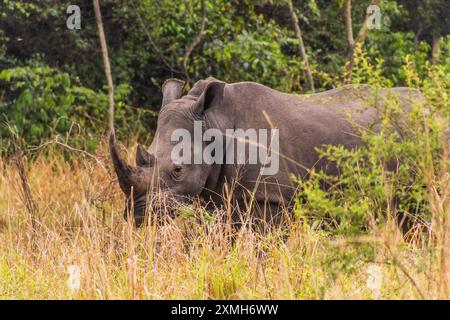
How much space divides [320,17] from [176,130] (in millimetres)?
6382

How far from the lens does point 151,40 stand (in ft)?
40.3

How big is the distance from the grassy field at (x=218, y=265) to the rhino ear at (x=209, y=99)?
3.10 feet

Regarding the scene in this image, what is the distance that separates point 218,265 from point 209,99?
7.35ft

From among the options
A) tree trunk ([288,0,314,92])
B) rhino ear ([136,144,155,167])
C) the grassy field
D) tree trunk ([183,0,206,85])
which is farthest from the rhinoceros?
tree trunk ([183,0,206,85])

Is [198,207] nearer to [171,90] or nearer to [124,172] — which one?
[124,172]

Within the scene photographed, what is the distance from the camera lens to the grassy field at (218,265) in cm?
506

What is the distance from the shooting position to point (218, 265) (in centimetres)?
580

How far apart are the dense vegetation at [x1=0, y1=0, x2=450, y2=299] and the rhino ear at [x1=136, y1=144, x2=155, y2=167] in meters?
0.29

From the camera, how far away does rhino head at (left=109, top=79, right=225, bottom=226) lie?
7289 mm

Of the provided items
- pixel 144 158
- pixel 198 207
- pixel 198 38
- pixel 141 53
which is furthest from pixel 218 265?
pixel 141 53

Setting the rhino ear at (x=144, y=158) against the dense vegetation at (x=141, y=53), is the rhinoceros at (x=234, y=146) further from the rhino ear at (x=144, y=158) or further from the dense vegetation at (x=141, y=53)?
the dense vegetation at (x=141, y=53)

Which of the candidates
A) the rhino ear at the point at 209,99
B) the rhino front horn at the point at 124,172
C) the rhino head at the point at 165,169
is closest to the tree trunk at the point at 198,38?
the rhino head at the point at 165,169
